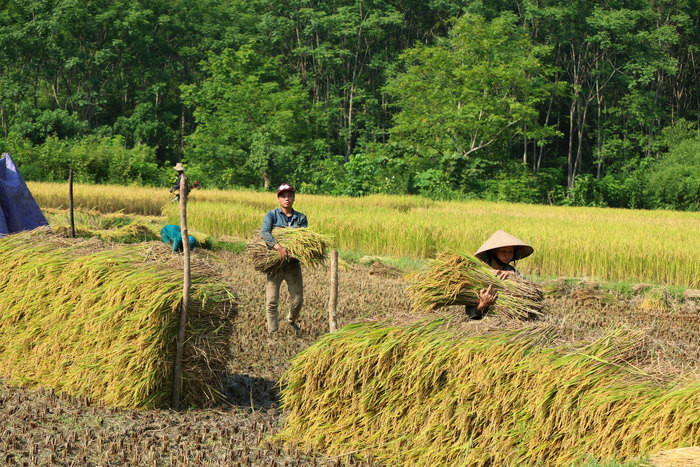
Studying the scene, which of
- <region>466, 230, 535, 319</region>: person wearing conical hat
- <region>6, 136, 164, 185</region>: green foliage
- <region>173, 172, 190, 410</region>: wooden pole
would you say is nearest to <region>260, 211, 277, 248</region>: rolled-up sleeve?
<region>173, 172, 190, 410</region>: wooden pole

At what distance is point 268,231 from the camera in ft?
21.7

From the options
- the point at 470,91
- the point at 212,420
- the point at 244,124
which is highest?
the point at 470,91

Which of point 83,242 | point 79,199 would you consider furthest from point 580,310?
point 79,199

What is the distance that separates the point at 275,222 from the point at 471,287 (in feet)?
9.64

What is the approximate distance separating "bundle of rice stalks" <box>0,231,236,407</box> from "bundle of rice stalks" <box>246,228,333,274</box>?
1.38 meters

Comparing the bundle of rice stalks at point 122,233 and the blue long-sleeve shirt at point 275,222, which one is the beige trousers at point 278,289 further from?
the bundle of rice stalks at point 122,233

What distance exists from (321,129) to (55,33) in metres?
15.7

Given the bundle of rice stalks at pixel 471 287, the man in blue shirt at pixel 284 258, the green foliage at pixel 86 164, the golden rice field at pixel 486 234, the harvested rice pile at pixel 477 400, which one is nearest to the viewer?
the harvested rice pile at pixel 477 400

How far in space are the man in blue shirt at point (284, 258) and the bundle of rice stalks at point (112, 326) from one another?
1.40m

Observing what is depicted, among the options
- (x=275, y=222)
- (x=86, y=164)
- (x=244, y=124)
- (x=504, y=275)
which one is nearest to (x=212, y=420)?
(x=504, y=275)

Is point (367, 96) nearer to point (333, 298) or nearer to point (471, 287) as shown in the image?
Answer: point (333, 298)

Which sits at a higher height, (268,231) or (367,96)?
(367,96)

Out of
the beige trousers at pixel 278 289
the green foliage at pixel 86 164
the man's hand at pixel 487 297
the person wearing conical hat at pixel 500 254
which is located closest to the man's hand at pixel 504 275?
the person wearing conical hat at pixel 500 254

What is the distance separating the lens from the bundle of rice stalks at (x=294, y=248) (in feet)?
21.2
